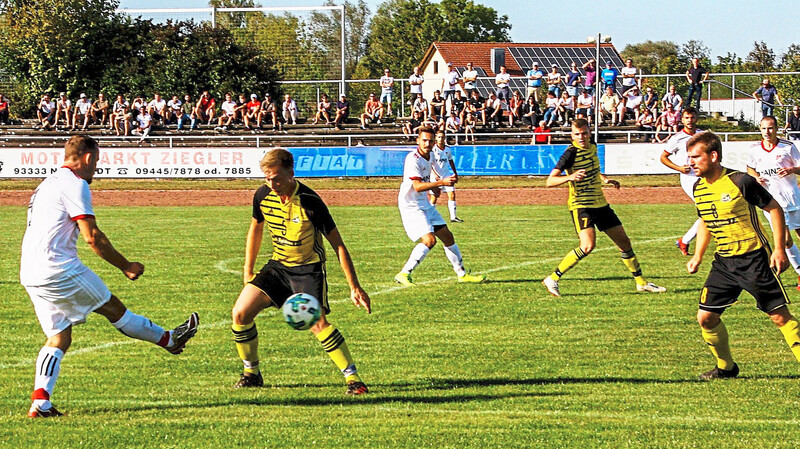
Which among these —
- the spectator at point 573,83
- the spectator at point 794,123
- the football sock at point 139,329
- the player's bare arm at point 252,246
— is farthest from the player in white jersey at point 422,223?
the spectator at point 573,83

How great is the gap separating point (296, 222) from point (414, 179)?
561 cm

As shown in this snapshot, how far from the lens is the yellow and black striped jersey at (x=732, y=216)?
24.5 ft

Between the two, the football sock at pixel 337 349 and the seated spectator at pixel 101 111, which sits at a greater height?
the seated spectator at pixel 101 111

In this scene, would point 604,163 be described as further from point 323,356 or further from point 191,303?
point 323,356

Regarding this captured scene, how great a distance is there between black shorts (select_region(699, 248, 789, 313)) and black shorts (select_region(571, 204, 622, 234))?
456 centimetres

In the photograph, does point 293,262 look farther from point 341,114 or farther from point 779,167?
point 341,114

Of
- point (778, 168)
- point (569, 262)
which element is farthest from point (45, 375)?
point (778, 168)

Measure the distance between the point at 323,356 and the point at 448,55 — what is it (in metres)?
72.4

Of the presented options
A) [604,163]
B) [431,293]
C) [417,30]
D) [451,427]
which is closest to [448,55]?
[417,30]

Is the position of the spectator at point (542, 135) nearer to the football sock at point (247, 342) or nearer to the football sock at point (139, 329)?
the football sock at point (247, 342)

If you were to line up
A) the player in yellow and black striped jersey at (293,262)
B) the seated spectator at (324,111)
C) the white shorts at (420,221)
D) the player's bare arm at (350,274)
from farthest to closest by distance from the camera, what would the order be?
the seated spectator at (324,111)
the white shorts at (420,221)
the player in yellow and black striped jersey at (293,262)
the player's bare arm at (350,274)

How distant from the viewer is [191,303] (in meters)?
11.9

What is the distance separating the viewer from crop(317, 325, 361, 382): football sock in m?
7.28

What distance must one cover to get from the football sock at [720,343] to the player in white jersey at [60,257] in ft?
13.9
